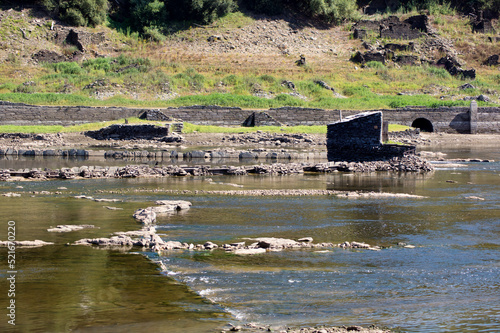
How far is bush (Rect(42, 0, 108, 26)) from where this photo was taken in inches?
2141

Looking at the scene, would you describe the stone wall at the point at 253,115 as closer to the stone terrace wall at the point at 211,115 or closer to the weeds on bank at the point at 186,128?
the stone terrace wall at the point at 211,115

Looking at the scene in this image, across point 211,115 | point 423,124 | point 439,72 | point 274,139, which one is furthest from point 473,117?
point 211,115

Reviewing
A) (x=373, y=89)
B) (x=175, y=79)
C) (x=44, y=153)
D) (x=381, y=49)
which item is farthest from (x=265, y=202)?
(x=381, y=49)

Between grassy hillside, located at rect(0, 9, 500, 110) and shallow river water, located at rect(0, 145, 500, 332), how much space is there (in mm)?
26255

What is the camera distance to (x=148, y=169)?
1956 cm

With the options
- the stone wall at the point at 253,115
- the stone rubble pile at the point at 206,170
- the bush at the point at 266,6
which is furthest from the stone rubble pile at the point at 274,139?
the bush at the point at 266,6

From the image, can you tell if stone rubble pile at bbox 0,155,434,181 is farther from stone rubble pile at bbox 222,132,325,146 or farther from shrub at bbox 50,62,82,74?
shrub at bbox 50,62,82,74

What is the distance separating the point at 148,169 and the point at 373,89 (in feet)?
104

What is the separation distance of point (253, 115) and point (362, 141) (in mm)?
16774

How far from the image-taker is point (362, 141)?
2164cm

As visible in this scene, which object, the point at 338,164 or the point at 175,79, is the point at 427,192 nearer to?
the point at 338,164

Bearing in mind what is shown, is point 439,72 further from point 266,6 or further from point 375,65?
point 266,6

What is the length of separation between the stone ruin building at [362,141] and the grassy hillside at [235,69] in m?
18.2

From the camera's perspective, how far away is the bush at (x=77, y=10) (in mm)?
54375
